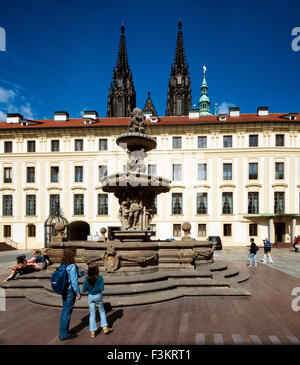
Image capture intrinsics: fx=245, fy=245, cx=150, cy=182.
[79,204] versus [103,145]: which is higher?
[103,145]

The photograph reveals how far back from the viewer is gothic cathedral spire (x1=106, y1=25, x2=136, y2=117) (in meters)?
63.6

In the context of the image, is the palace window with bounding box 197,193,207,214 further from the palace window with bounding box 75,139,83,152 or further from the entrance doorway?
the palace window with bounding box 75,139,83,152

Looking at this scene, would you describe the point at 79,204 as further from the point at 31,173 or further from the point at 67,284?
the point at 67,284

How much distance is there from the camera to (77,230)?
3259 cm

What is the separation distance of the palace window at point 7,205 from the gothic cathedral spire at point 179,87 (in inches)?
1916

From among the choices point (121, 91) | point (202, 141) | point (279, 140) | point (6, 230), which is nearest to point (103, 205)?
point (6, 230)

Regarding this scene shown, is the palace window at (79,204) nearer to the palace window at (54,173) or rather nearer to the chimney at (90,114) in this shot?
the palace window at (54,173)

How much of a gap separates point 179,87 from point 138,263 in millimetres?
67837


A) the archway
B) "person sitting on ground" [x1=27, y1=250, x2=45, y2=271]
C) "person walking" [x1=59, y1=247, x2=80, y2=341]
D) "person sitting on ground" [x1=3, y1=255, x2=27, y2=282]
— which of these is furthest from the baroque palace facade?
"person walking" [x1=59, y1=247, x2=80, y2=341]

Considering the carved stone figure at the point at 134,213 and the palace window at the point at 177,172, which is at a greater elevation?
the palace window at the point at 177,172

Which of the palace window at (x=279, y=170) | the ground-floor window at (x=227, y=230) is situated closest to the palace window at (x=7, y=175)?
the ground-floor window at (x=227, y=230)

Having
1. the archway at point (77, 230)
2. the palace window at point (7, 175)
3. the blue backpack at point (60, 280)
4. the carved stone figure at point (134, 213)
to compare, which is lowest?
the archway at point (77, 230)

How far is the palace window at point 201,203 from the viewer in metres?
28.8
